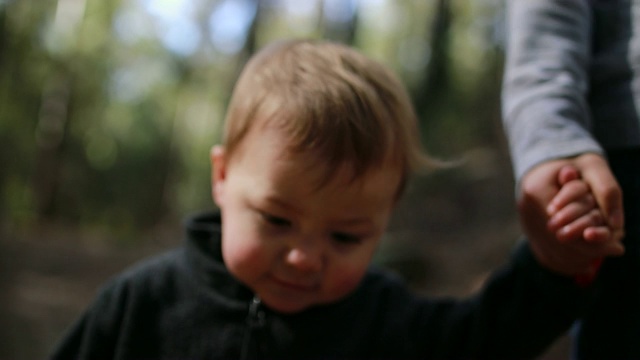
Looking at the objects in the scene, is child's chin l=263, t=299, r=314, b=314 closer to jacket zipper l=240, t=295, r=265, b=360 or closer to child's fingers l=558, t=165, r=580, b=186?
jacket zipper l=240, t=295, r=265, b=360

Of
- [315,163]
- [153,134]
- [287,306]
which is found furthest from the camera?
[153,134]

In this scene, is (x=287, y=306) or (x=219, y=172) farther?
(x=219, y=172)

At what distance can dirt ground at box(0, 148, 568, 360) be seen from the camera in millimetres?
6664

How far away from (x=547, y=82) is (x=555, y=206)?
29cm

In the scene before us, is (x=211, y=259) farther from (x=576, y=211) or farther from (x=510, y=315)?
(x=576, y=211)

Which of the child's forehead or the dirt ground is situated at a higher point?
the child's forehead

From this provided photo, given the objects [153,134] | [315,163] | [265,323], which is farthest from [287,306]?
[153,134]

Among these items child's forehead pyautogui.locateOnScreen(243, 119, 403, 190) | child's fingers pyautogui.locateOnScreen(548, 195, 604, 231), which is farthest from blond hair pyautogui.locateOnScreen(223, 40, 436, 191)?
child's fingers pyautogui.locateOnScreen(548, 195, 604, 231)

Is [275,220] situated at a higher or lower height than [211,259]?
higher

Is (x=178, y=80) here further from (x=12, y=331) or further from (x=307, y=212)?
(x=307, y=212)

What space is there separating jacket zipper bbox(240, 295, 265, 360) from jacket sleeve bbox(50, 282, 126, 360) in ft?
1.09

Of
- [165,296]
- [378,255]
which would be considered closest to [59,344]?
[165,296]

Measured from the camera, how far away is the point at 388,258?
7074mm

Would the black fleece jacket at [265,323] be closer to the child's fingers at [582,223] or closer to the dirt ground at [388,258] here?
the child's fingers at [582,223]
